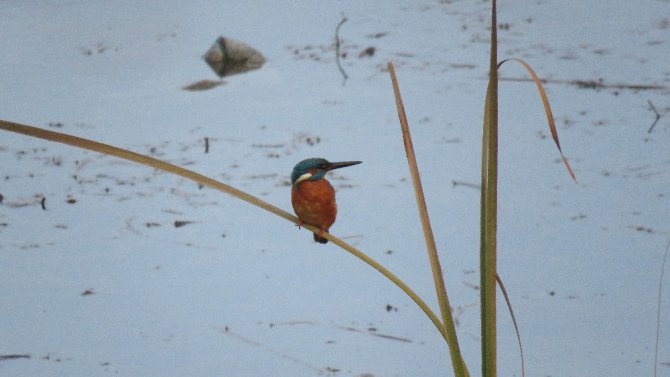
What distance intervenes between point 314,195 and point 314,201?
0.05 feet

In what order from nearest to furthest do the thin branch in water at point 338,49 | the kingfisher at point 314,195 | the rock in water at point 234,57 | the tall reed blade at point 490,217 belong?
the tall reed blade at point 490,217 < the kingfisher at point 314,195 < the thin branch in water at point 338,49 < the rock in water at point 234,57

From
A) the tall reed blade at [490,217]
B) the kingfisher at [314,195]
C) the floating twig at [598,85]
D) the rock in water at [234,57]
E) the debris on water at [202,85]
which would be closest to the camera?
the tall reed blade at [490,217]

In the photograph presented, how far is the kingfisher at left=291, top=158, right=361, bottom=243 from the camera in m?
1.66

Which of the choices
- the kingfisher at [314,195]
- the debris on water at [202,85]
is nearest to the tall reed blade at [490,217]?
the kingfisher at [314,195]

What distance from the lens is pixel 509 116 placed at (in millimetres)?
3619

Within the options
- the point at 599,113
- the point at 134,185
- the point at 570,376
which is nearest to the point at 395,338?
the point at 570,376

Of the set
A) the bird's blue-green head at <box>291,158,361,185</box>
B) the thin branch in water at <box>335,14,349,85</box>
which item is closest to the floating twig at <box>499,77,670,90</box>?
the thin branch in water at <box>335,14,349,85</box>

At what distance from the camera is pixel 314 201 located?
1.65 m

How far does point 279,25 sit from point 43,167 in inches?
85.5

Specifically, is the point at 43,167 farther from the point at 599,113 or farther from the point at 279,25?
the point at 599,113

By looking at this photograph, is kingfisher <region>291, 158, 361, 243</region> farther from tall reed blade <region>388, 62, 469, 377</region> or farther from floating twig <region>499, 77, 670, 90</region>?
floating twig <region>499, 77, 670, 90</region>

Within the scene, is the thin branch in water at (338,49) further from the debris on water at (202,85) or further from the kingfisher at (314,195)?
the kingfisher at (314,195)

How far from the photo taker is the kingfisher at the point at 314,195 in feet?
5.43

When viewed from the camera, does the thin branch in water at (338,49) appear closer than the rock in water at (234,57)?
Yes
